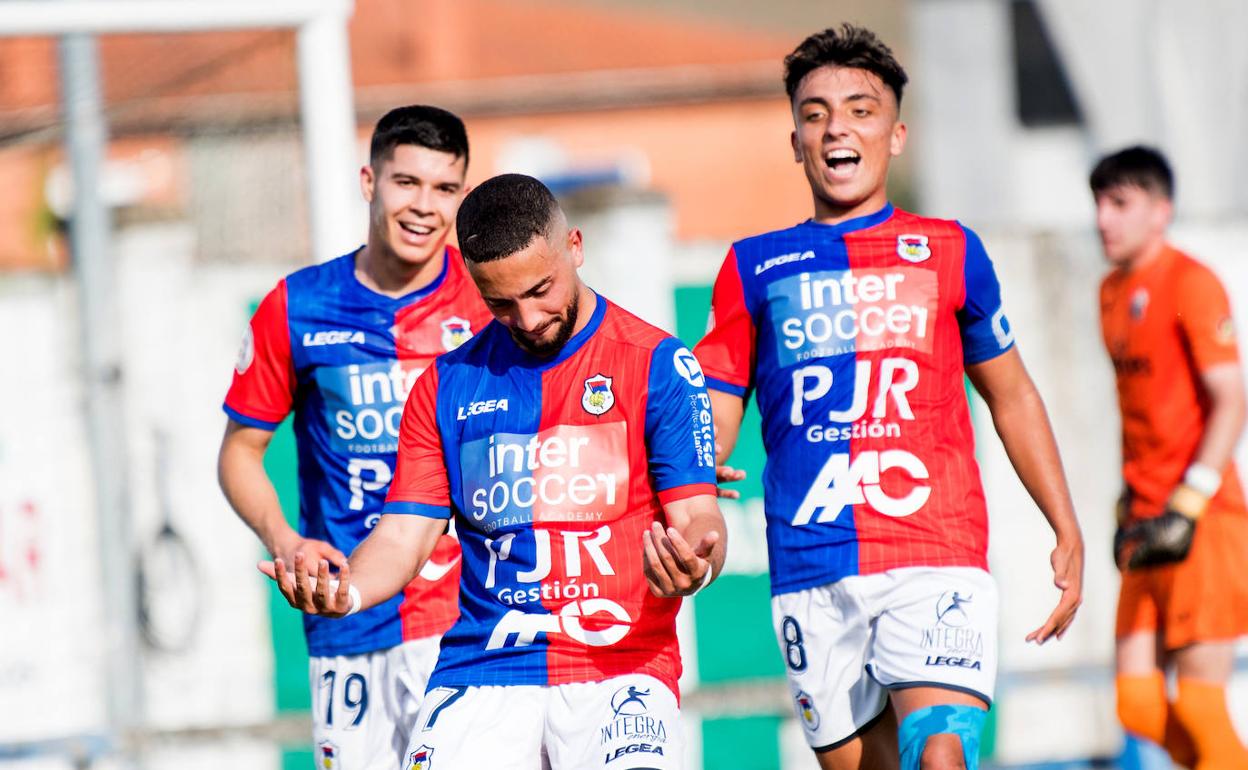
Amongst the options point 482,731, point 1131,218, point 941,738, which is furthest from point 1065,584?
point 1131,218

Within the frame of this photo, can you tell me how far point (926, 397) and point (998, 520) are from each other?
13.3 feet

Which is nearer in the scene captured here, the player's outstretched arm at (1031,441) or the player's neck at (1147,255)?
the player's outstretched arm at (1031,441)

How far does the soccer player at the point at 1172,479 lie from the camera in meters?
6.54

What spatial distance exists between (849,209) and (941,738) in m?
1.58

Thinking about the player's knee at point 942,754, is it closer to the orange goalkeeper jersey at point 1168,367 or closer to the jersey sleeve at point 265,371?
the jersey sleeve at point 265,371

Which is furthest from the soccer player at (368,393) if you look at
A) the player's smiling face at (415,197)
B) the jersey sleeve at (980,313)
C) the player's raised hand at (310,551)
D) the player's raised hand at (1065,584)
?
the player's raised hand at (1065,584)

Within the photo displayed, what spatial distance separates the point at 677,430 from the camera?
4.21 m

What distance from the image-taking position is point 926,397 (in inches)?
191

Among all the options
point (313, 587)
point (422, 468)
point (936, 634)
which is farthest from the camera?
point (936, 634)

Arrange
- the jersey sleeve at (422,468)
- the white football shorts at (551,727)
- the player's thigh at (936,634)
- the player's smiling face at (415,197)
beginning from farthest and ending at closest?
the player's smiling face at (415,197)
the player's thigh at (936,634)
the jersey sleeve at (422,468)
the white football shorts at (551,727)

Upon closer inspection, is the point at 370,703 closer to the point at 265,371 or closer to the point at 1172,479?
the point at 265,371

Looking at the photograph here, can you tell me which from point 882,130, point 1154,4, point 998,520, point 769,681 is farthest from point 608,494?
point 1154,4

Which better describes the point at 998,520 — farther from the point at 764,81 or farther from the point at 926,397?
the point at 764,81

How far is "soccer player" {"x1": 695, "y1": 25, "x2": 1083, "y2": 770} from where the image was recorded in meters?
4.78
